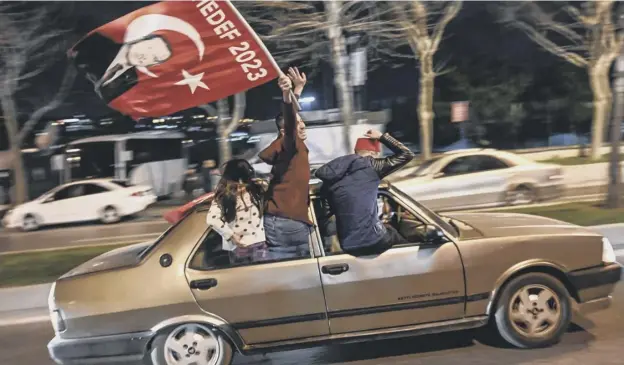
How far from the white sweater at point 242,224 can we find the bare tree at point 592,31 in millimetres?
21901

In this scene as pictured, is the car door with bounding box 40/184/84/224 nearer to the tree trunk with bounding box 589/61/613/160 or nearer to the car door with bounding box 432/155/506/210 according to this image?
the car door with bounding box 432/155/506/210

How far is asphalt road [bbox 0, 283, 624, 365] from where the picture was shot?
4.99m

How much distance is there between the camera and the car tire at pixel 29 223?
60.5 feet

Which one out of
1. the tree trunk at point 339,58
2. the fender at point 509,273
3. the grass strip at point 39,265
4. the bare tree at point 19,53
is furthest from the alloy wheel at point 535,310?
the bare tree at point 19,53

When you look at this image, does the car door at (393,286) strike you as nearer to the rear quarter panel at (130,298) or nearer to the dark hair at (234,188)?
the dark hair at (234,188)

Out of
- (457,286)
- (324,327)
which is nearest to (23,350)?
(324,327)

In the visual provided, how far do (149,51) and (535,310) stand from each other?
3734 millimetres

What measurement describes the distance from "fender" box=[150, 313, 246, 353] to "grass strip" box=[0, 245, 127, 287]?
15.0 ft

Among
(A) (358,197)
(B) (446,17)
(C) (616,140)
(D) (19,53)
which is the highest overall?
(B) (446,17)

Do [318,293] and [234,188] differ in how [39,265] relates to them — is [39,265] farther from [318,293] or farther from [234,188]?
[318,293]

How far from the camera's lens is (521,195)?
14.0 m

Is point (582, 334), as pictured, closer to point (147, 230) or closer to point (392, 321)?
point (392, 321)

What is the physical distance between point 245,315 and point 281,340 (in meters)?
0.32

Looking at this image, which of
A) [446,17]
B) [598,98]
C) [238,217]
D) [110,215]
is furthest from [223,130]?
[238,217]
